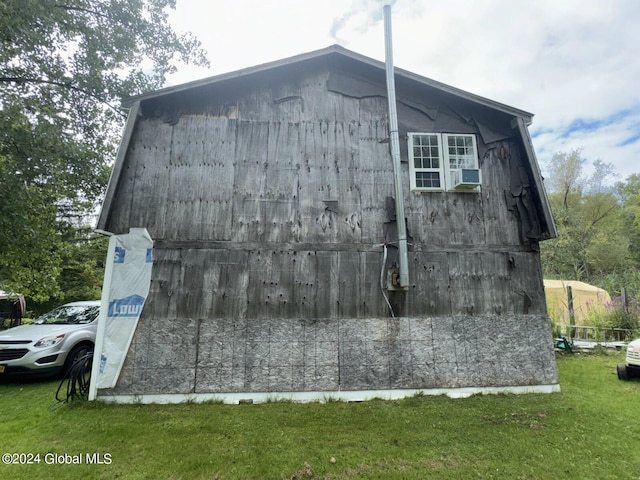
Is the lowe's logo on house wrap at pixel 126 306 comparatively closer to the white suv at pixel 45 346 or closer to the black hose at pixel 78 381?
the black hose at pixel 78 381

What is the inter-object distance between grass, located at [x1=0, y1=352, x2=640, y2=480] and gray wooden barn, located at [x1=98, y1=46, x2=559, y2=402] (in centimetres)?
45

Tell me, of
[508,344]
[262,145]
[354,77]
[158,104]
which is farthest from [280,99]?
[508,344]

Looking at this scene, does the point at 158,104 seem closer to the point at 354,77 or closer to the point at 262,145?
the point at 262,145

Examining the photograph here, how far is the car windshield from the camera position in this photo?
7051 millimetres

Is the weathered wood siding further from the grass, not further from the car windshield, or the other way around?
the car windshield

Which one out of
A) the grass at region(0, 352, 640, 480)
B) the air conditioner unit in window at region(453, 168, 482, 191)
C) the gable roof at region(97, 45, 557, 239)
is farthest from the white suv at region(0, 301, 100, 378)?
the air conditioner unit in window at region(453, 168, 482, 191)

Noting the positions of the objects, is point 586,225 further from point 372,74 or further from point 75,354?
point 75,354

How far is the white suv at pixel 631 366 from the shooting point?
6258mm

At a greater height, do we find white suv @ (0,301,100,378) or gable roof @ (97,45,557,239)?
gable roof @ (97,45,557,239)

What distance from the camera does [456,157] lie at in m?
5.86

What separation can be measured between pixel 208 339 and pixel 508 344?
514cm

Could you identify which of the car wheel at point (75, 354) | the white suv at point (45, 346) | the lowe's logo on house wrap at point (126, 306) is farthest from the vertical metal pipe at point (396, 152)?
Result: the white suv at point (45, 346)

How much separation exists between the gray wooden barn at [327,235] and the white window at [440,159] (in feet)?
0.10

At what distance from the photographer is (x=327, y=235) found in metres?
5.40
